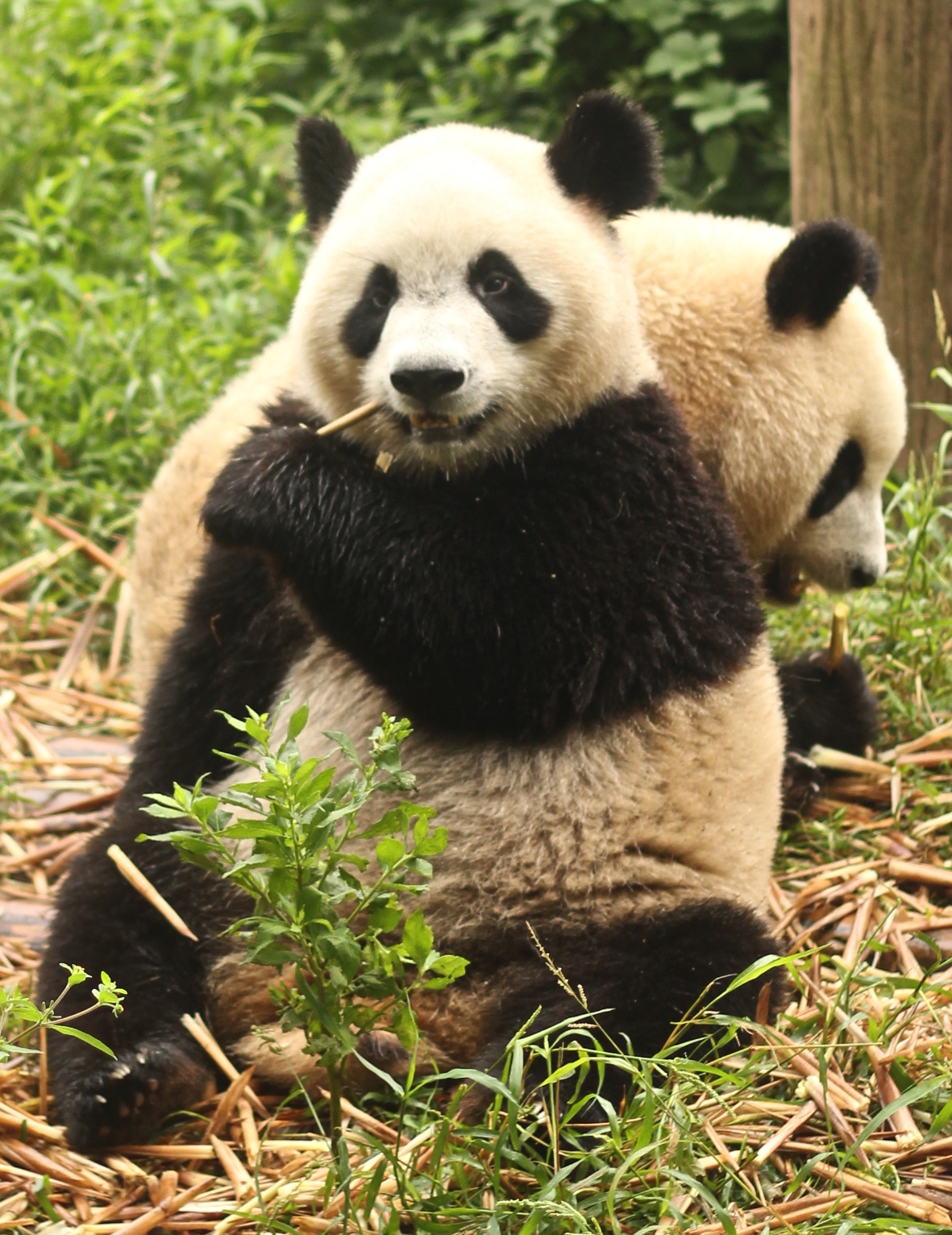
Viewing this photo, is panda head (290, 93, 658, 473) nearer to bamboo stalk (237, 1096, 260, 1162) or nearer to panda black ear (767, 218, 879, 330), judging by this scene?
panda black ear (767, 218, 879, 330)

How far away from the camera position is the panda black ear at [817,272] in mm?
3484

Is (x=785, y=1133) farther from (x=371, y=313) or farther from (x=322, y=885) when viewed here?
(x=371, y=313)

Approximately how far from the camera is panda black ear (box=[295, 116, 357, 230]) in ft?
10.7

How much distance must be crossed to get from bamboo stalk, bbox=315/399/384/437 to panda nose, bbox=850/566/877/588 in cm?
157

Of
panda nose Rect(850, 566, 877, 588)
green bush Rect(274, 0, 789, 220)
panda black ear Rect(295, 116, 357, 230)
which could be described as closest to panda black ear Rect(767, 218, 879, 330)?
panda nose Rect(850, 566, 877, 588)

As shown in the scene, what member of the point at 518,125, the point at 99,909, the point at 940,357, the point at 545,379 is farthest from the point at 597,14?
the point at 99,909

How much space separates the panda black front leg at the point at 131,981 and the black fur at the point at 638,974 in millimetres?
570

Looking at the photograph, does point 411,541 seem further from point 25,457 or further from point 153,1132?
point 25,457

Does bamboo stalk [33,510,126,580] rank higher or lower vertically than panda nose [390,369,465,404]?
lower

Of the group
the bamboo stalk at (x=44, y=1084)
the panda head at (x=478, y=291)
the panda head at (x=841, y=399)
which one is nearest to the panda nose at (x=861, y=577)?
the panda head at (x=841, y=399)

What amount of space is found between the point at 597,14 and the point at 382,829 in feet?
17.9

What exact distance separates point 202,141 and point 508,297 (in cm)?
387

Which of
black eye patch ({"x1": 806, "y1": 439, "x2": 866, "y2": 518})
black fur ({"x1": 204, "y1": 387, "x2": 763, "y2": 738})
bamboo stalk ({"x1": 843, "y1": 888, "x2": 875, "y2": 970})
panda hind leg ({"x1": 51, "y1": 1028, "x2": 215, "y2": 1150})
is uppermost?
black fur ({"x1": 204, "y1": 387, "x2": 763, "y2": 738})

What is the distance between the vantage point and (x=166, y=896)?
3084 mm
